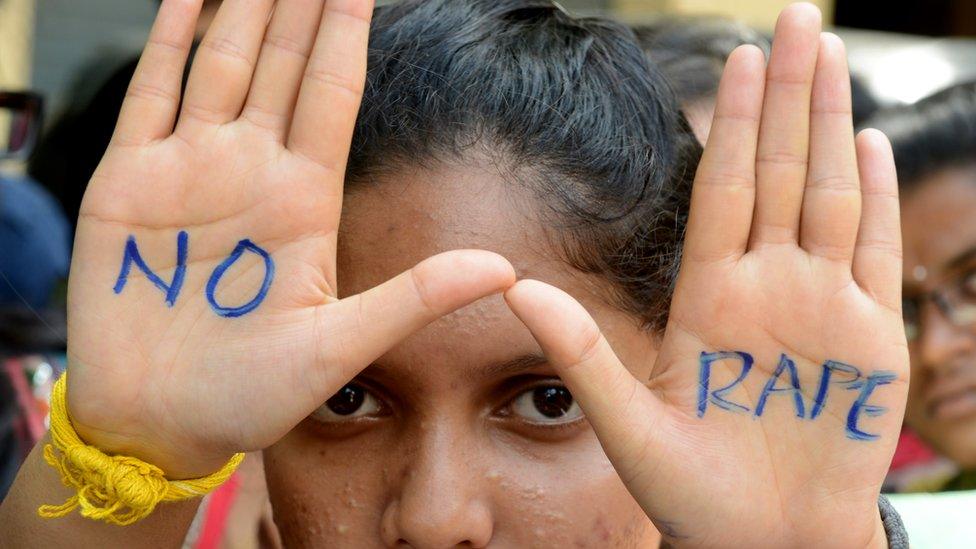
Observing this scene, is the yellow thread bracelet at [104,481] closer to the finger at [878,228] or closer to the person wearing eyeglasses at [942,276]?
the finger at [878,228]

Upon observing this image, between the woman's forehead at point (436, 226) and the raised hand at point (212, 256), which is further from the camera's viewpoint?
the woman's forehead at point (436, 226)

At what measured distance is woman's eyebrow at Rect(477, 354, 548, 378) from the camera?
159cm

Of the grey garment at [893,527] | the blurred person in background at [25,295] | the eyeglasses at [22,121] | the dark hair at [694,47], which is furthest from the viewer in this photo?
the dark hair at [694,47]

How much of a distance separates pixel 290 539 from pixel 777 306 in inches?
29.5

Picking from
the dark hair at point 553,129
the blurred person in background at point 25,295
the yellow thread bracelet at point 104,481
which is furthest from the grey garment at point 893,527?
the blurred person in background at point 25,295

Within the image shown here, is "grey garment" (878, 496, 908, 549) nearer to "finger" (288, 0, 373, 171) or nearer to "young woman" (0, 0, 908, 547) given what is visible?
"young woman" (0, 0, 908, 547)

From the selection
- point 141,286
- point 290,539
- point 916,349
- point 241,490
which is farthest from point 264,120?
point 916,349

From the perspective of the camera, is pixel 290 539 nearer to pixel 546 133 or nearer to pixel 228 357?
pixel 228 357

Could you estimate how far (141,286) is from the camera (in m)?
1.45

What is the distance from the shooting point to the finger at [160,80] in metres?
1.47

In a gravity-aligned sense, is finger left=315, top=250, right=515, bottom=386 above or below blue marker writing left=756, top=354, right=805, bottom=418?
above

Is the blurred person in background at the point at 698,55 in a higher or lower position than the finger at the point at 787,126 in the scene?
lower

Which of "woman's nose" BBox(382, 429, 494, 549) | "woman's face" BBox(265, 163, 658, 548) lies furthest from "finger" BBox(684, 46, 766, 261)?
"woman's nose" BBox(382, 429, 494, 549)

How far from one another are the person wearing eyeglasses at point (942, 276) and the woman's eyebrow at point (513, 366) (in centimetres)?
194
